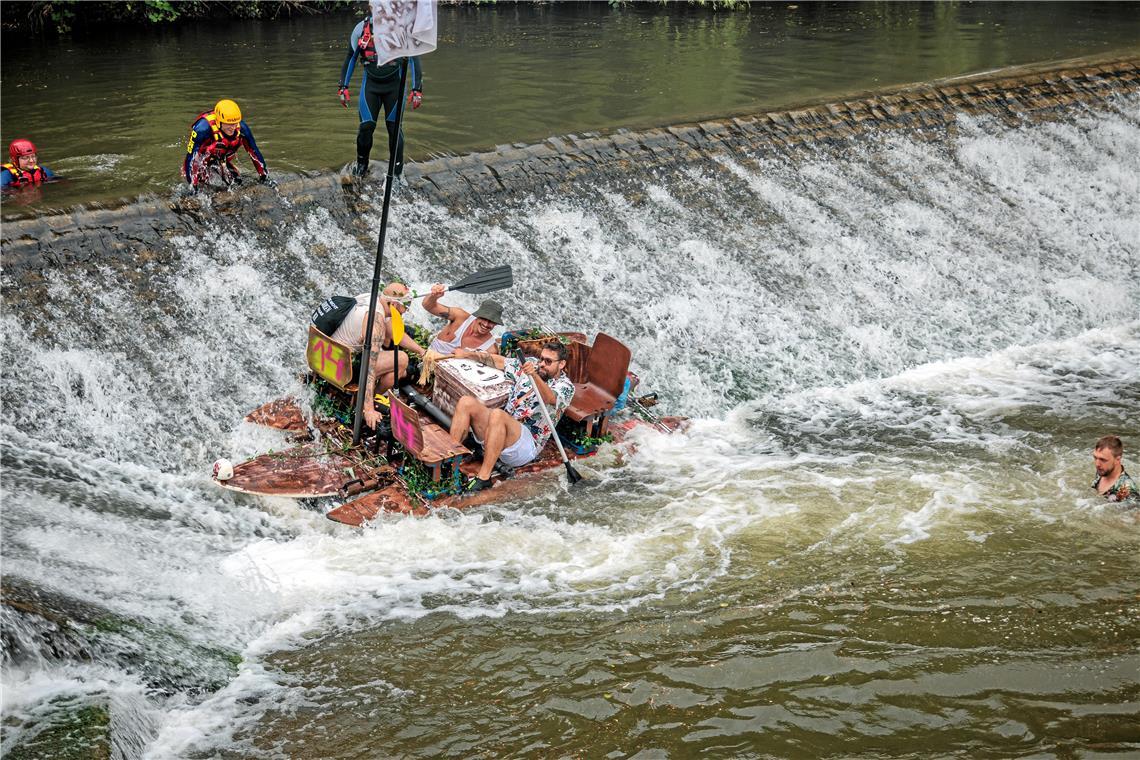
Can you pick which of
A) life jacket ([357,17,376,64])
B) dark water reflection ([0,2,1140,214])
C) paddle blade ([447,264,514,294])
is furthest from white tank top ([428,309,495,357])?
dark water reflection ([0,2,1140,214])

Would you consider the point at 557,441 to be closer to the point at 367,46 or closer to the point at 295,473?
the point at 295,473

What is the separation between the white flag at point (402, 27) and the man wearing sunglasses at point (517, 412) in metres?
2.13

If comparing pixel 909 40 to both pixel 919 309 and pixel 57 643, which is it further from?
pixel 57 643

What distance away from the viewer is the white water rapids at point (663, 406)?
21.7ft

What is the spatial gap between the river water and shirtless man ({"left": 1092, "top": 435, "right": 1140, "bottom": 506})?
0.16 m

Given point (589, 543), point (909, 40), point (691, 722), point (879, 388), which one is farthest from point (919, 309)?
point (909, 40)

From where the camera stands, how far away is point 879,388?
10.5 meters

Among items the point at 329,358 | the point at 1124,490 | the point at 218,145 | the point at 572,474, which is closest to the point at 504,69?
the point at 218,145

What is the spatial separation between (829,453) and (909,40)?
1376 cm

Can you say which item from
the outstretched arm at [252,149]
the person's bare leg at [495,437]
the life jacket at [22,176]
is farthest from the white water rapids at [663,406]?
the life jacket at [22,176]

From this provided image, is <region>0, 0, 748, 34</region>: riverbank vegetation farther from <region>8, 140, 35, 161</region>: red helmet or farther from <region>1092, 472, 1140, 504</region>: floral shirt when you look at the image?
<region>1092, 472, 1140, 504</region>: floral shirt

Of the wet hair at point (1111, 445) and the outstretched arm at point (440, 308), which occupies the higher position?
the outstretched arm at point (440, 308)

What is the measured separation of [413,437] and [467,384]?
550 millimetres

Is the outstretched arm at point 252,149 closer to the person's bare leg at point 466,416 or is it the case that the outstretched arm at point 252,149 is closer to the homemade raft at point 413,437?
the homemade raft at point 413,437
